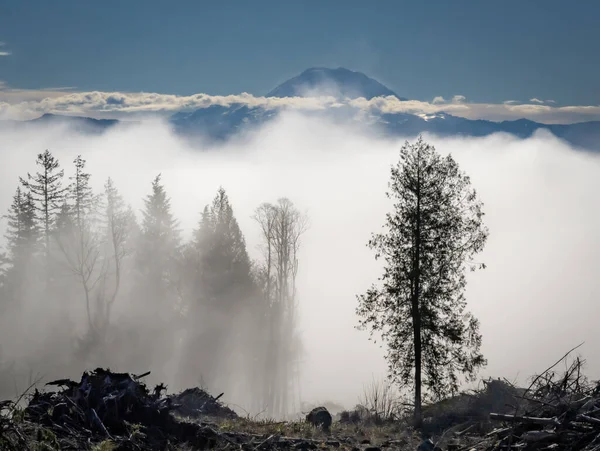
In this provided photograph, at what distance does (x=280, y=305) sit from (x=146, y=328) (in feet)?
43.1

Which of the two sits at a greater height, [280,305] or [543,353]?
[280,305]

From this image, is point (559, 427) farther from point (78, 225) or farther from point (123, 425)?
point (78, 225)

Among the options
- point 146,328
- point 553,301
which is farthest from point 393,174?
point 553,301

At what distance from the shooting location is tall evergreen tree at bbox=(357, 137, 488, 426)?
21.0m

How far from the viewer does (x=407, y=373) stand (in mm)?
21625

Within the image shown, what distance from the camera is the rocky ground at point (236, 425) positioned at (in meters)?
6.75

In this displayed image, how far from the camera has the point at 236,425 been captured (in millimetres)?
11562

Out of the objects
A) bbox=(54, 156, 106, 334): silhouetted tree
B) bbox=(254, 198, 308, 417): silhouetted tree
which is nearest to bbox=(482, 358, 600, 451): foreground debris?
bbox=(254, 198, 308, 417): silhouetted tree

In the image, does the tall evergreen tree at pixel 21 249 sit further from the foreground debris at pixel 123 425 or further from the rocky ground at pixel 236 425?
the foreground debris at pixel 123 425

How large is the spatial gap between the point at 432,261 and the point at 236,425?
12.0 meters

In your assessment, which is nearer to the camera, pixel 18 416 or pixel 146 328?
pixel 18 416

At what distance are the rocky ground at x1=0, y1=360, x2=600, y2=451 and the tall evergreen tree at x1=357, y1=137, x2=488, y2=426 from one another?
244 inches

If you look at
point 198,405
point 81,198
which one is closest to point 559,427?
point 198,405

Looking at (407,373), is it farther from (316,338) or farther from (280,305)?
(316,338)
